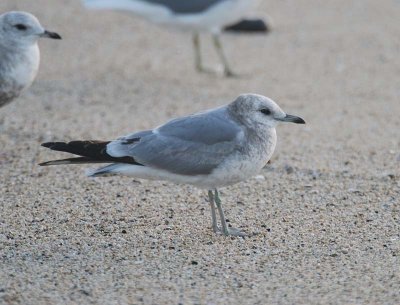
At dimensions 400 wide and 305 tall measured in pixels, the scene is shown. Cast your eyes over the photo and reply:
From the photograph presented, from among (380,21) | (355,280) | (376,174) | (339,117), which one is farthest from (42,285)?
(380,21)

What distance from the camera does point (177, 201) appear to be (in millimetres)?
5648

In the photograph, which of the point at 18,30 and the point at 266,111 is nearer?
the point at 266,111

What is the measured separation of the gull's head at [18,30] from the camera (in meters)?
6.65

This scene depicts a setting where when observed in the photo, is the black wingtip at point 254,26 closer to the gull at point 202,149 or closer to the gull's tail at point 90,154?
the gull at point 202,149

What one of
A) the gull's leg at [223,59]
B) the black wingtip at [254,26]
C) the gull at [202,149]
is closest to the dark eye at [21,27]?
the gull at [202,149]

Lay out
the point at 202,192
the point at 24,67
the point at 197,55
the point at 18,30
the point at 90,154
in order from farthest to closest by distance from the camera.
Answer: the point at 197,55 < the point at 18,30 < the point at 24,67 < the point at 202,192 < the point at 90,154

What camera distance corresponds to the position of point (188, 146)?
499 centimetres

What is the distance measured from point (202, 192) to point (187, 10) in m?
4.07

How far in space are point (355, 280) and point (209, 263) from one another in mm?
764

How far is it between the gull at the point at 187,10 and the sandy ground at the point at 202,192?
49cm

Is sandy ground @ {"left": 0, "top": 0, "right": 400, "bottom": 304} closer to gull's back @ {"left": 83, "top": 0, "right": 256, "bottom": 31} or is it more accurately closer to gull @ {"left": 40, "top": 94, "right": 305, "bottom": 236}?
gull @ {"left": 40, "top": 94, "right": 305, "bottom": 236}

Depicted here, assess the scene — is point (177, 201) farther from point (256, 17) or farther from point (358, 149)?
point (256, 17)

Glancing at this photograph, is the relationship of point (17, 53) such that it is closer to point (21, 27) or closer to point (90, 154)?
point (21, 27)

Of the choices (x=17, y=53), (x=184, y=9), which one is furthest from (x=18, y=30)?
(x=184, y=9)
